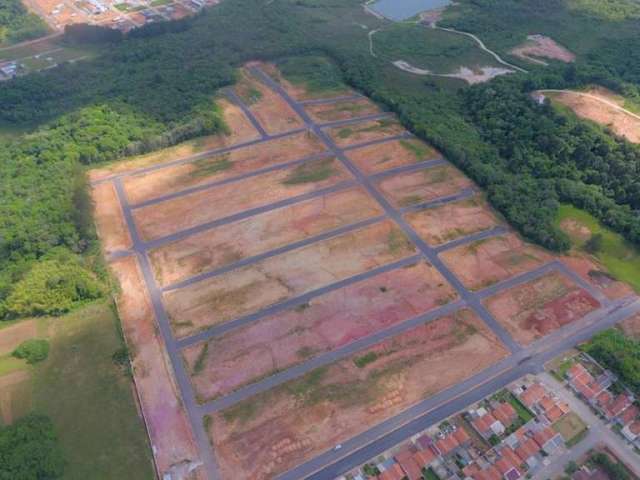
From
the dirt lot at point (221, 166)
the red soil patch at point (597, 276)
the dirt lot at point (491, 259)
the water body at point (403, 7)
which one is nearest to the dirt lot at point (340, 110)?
the dirt lot at point (221, 166)

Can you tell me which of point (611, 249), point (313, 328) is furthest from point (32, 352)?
point (611, 249)

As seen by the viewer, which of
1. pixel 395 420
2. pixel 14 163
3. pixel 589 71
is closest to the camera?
pixel 395 420

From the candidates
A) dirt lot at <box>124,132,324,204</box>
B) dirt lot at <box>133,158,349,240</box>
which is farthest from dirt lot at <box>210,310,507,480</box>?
dirt lot at <box>124,132,324,204</box>

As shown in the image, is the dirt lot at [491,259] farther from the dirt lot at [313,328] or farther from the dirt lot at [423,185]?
the dirt lot at [423,185]

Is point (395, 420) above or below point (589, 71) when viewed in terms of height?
below

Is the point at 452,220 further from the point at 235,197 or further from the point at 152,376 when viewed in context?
the point at 152,376

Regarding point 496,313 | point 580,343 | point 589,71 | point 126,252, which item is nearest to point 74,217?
point 126,252

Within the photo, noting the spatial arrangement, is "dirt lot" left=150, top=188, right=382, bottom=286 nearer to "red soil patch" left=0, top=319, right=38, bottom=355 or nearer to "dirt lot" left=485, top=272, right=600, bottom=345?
"red soil patch" left=0, top=319, right=38, bottom=355

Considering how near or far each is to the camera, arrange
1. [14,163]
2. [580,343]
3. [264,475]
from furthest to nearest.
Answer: [14,163] → [580,343] → [264,475]

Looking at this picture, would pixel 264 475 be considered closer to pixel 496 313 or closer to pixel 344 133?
pixel 496 313
